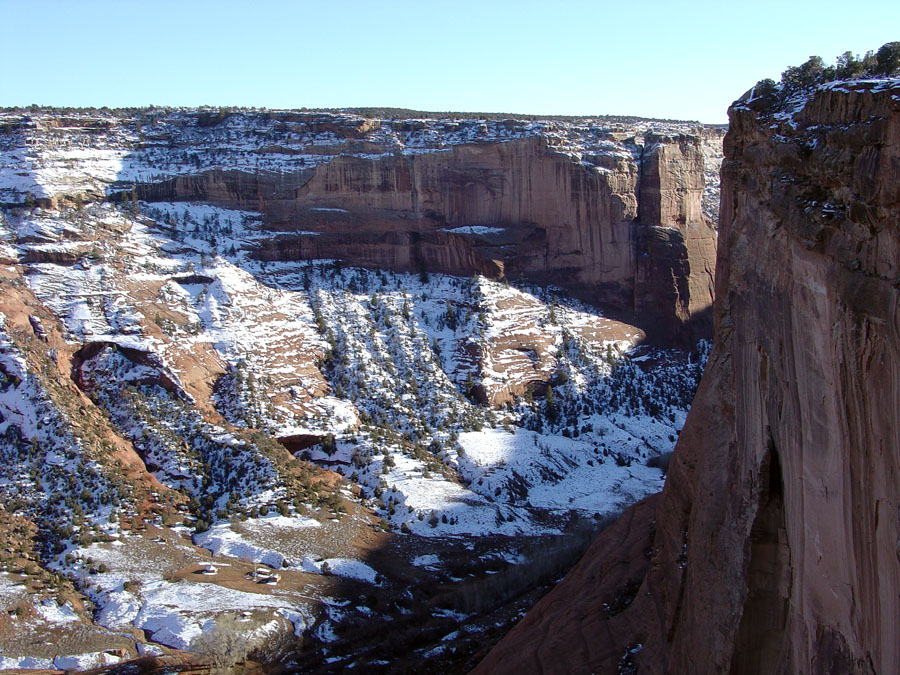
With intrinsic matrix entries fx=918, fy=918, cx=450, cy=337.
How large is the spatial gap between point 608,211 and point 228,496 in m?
38.7

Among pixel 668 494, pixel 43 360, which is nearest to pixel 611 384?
pixel 43 360

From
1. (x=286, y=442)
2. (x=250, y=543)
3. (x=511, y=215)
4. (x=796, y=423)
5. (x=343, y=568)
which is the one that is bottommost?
(x=343, y=568)

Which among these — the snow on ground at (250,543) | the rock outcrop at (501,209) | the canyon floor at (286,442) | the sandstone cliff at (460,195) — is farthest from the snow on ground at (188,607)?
the rock outcrop at (501,209)

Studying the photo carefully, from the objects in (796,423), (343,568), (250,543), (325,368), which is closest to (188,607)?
(250,543)

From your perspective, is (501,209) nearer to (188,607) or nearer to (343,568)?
(343,568)

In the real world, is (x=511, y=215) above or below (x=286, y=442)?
above

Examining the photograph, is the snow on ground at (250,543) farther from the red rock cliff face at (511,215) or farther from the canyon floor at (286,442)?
the red rock cliff face at (511,215)

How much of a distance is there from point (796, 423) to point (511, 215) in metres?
60.6

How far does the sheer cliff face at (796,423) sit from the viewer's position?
9.60 meters

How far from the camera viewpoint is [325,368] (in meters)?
56.9

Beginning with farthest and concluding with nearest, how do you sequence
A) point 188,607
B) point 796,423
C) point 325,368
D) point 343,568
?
point 325,368 → point 343,568 → point 188,607 → point 796,423

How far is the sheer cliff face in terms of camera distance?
9.60 metres

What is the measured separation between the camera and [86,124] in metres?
72.5

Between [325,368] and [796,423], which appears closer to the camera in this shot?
[796,423]
